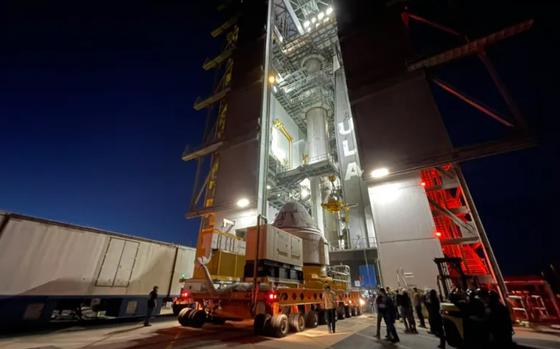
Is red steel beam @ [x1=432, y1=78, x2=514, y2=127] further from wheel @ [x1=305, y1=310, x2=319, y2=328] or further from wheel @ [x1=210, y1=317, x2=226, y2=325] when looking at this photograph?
wheel @ [x1=210, y1=317, x2=226, y2=325]

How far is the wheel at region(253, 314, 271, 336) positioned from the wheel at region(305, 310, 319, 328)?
9.12ft

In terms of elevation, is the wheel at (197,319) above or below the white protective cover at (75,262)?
below

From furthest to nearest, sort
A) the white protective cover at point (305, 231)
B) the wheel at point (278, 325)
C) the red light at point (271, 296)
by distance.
Result: the white protective cover at point (305, 231)
the red light at point (271, 296)
the wheel at point (278, 325)

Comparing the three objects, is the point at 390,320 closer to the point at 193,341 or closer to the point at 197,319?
the point at 193,341

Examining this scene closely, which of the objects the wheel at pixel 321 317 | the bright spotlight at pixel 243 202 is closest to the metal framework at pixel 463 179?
the wheel at pixel 321 317

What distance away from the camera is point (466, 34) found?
1484 centimetres

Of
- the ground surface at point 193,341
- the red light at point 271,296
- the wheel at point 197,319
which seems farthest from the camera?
the wheel at point 197,319

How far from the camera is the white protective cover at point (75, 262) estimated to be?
319 inches

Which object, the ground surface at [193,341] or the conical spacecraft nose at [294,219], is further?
the conical spacecraft nose at [294,219]

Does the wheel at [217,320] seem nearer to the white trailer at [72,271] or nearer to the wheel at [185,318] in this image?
the wheel at [185,318]

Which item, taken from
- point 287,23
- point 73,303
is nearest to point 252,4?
point 287,23

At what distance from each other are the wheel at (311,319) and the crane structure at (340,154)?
0.62 ft

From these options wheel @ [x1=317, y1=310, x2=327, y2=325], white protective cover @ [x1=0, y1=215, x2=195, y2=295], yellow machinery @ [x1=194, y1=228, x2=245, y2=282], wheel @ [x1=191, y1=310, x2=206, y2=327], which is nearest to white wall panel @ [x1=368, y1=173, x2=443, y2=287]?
wheel @ [x1=317, y1=310, x2=327, y2=325]

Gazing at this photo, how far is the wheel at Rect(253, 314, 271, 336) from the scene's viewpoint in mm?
7121
